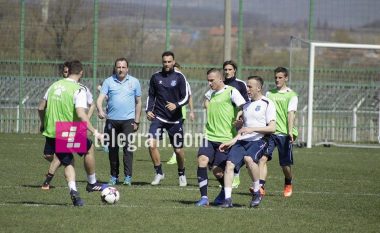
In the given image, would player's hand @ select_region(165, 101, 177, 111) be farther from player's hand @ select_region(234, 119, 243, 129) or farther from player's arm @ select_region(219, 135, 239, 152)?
player's arm @ select_region(219, 135, 239, 152)

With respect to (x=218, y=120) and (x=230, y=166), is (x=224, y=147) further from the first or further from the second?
(x=218, y=120)

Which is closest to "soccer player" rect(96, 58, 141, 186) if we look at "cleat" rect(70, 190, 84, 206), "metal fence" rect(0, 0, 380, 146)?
"cleat" rect(70, 190, 84, 206)

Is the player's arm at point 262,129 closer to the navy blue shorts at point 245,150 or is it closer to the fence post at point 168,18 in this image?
the navy blue shorts at point 245,150

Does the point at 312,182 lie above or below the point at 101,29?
below

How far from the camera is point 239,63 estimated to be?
2858 centimetres

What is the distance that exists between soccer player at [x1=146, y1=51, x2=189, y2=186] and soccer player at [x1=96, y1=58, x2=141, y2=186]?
0.30 meters

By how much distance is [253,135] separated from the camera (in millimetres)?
12328

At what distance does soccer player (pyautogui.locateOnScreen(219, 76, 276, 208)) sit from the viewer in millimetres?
12180

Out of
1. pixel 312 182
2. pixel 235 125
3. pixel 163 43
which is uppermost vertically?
pixel 163 43

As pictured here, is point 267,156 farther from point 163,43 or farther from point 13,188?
point 163,43

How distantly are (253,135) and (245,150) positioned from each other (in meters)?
0.24

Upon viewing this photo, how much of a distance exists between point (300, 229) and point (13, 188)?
17.0ft

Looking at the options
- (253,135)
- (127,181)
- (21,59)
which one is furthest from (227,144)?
(21,59)

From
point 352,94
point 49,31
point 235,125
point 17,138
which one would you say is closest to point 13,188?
point 235,125
